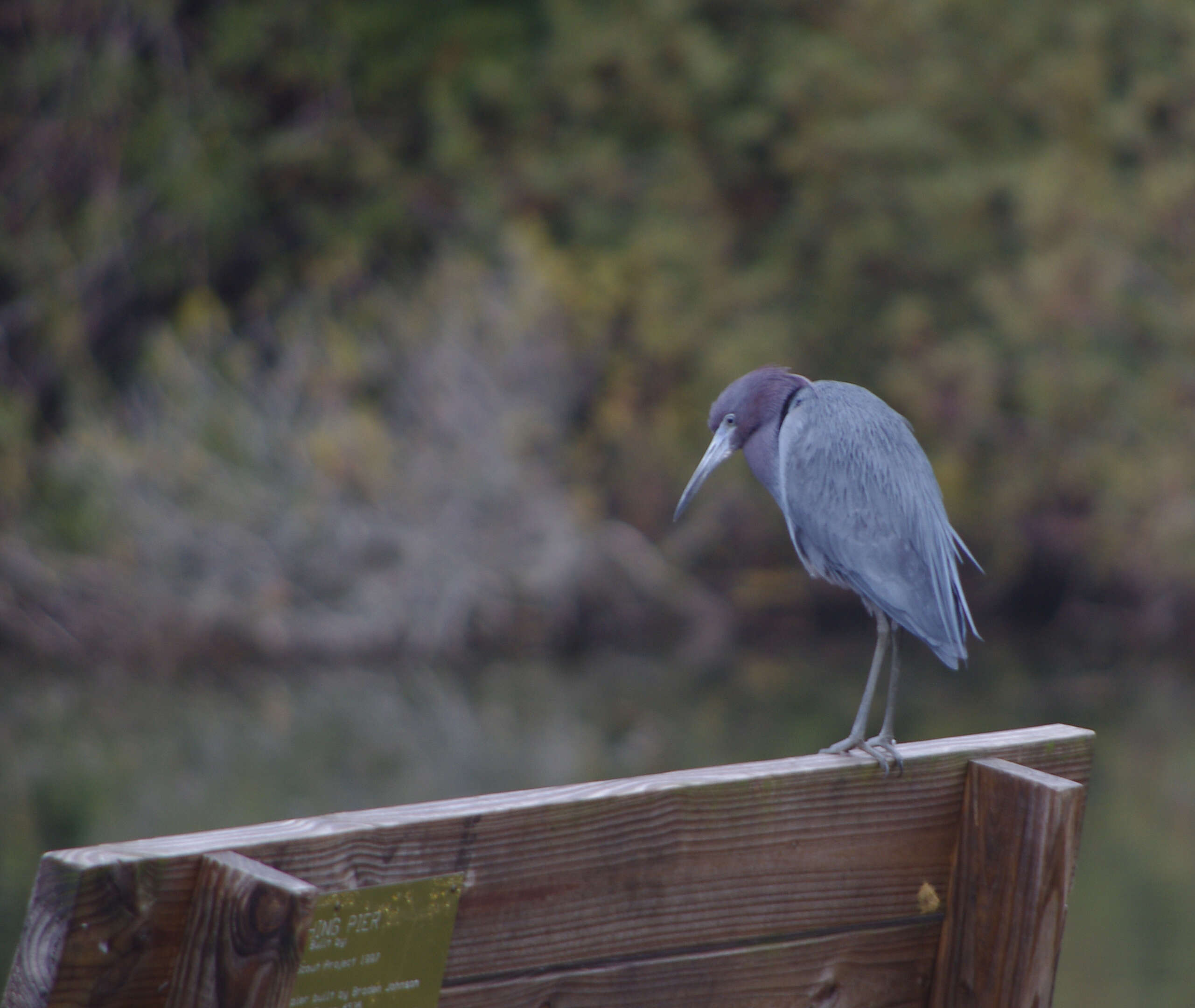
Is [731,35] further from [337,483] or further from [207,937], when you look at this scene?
[207,937]

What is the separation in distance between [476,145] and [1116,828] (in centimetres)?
846

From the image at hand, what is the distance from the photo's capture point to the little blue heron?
2.27m

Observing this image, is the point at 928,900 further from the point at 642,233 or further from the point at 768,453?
the point at 642,233

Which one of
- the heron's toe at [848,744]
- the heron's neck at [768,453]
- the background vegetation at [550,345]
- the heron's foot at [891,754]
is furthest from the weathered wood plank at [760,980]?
the background vegetation at [550,345]

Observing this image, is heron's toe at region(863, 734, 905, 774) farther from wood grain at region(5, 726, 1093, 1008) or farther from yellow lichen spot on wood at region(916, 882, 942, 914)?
yellow lichen spot on wood at region(916, 882, 942, 914)

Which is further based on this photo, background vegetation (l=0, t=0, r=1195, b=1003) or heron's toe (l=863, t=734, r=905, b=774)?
background vegetation (l=0, t=0, r=1195, b=1003)

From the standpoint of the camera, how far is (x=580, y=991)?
1271mm

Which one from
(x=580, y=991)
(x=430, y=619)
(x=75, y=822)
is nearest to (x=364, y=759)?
(x=75, y=822)

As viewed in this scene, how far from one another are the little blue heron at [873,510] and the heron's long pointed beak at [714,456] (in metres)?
0.12

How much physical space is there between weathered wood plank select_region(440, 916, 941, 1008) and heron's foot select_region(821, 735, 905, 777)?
157 millimetres

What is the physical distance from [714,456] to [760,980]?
136cm

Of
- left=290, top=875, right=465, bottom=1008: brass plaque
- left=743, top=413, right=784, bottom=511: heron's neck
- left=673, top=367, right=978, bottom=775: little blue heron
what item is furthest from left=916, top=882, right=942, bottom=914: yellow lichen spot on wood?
left=743, top=413, right=784, bottom=511: heron's neck

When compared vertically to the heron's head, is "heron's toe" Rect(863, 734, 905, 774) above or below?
below

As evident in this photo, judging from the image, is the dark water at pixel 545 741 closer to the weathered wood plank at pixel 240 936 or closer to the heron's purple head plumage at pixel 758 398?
the heron's purple head plumage at pixel 758 398
